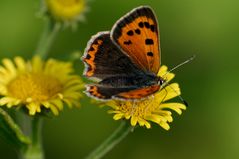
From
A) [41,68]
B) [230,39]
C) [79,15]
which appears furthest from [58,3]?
[230,39]

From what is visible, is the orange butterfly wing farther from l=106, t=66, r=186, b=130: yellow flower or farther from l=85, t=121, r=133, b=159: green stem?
l=85, t=121, r=133, b=159: green stem

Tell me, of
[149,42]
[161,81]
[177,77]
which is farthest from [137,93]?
[177,77]

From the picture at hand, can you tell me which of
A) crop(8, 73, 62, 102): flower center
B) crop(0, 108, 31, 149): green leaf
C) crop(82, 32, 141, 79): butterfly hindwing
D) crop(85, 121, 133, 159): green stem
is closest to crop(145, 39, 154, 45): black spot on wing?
crop(82, 32, 141, 79): butterfly hindwing

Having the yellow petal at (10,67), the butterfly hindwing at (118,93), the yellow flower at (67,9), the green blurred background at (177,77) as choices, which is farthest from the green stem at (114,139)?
the green blurred background at (177,77)

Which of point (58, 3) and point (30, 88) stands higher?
point (58, 3)

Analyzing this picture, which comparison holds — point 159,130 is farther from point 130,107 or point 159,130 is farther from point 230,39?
point 130,107

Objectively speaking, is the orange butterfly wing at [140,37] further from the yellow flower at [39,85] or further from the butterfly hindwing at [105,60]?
the yellow flower at [39,85]
